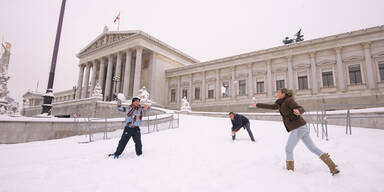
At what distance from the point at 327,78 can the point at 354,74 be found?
2.36 meters

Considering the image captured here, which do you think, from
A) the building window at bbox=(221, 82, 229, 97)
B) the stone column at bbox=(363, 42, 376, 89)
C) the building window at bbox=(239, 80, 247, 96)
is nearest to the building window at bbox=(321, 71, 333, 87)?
the stone column at bbox=(363, 42, 376, 89)

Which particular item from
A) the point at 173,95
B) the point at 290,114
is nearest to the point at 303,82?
the point at 173,95

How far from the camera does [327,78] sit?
70.0 feet

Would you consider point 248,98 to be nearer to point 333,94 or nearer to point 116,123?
point 333,94

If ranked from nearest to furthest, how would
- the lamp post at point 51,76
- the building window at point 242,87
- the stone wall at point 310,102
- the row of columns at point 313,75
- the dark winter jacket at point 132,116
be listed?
the dark winter jacket at point 132,116 < the lamp post at point 51,76 < the stone wall at point 310,102 < the row of columns at point 313,75 < the building window at point 242,87

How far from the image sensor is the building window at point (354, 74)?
1980 centimetres

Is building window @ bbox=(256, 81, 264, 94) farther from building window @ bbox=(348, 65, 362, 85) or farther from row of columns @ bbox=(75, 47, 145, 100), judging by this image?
row of columns @ bbox=(75, 47, 145, 100)

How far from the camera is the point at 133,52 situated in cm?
3469

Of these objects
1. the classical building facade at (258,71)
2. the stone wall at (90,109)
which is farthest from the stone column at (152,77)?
the stone wall at (90,109)

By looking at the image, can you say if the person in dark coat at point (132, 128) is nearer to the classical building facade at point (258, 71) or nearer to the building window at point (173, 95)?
the classical building facade at point (258, 71)

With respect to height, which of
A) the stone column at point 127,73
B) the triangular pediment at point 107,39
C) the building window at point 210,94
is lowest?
the building window at point 210,94

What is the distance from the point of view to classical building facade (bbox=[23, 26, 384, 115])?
19328mm

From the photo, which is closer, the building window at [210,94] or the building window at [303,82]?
the building window at [303,82]

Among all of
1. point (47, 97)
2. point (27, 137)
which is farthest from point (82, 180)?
point (47, 97)
